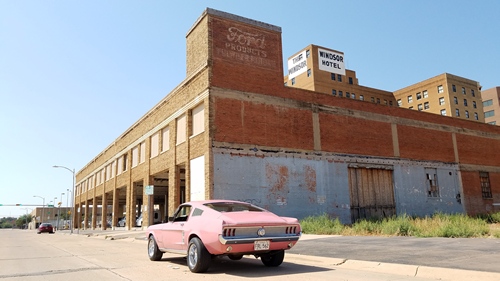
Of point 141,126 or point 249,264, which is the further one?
point 141,126

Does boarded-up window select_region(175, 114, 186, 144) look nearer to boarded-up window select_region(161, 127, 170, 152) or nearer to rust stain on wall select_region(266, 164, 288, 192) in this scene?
boarded-up window select_region(161, 127, 170, 152)

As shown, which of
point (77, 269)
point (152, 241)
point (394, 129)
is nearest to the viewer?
point (77, 269)

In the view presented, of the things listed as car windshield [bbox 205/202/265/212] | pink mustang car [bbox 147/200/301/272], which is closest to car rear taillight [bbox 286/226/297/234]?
pink mustang car [bbox 147/200/301/272]

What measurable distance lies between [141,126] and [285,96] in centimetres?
1551

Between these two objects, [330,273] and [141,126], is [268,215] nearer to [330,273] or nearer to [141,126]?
[330,273]

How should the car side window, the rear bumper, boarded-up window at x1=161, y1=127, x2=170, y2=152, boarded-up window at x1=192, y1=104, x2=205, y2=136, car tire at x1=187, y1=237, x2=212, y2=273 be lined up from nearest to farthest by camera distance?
1. the rear bumper
2. car tire at x1=187, y1=237, x2=212, y2=273
3. the car side window
4. boarded-up window at x1=192, y1=104, x2=205, y2=136
5. boarded-up window at x1=161, y1=127, x2=170, y2=152

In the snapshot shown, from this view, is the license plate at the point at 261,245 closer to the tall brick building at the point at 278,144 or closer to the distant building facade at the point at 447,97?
the tall brick building at the point at 278,144

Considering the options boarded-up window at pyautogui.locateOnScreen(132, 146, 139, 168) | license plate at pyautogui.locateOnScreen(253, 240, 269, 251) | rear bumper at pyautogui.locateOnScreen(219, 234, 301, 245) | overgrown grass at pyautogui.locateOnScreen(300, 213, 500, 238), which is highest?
boarded-up window at pyautogui.locateOnScreen(132, 146, 139, 168)

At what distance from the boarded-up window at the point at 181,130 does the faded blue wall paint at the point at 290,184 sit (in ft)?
15.7

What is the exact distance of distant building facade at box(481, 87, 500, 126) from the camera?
8688 cm

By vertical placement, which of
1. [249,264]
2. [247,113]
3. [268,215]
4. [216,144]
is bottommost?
[249,264]

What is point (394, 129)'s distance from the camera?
31125mm

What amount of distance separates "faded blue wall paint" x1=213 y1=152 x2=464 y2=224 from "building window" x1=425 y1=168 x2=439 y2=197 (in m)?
3.19

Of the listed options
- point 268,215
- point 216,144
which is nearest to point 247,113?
point 216,144
